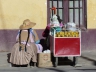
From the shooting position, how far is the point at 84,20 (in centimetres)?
1320

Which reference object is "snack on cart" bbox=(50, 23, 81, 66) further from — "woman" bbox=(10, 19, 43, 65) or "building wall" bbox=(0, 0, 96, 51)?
"building wall" bbox=(0, 0, 96, 51)

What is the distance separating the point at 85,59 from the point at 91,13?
2.25 metres

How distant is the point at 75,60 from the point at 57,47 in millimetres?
800

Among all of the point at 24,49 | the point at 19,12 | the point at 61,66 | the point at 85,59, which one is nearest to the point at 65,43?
the point at 61,66

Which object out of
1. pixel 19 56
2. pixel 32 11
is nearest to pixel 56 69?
pixel 19 56

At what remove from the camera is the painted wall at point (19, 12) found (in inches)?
500

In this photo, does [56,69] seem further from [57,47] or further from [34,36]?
[34,36]

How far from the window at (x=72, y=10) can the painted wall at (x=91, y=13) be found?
155 mm

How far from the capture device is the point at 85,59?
11531mm

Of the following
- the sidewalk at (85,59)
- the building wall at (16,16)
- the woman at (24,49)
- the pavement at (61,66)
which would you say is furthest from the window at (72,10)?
the woman at (24,49)

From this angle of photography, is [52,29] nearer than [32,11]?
Yes

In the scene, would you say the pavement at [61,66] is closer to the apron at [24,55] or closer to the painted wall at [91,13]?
the apron at [24,55]

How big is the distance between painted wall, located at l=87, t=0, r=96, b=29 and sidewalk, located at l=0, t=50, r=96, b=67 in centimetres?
101

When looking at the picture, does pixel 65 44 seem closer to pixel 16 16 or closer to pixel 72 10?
pixel 16 16
